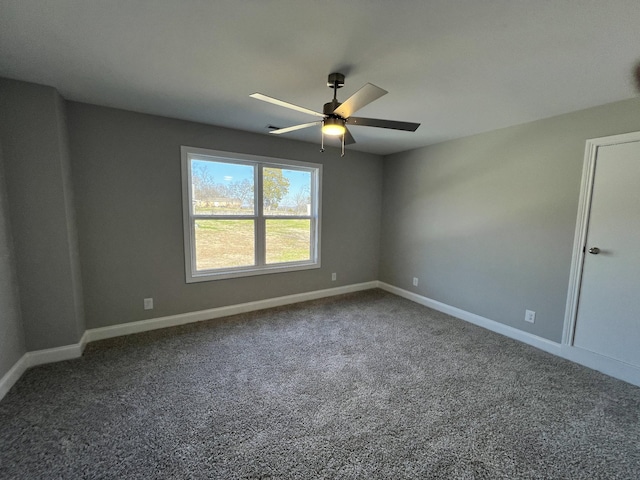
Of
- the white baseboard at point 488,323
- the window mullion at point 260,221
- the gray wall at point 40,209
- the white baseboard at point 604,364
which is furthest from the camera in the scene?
the window mullion at point 260,221

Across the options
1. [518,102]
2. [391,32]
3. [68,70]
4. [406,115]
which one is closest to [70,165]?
[68,70]

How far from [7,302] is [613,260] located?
5.06 m

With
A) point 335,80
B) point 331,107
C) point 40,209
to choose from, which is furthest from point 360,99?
point 40,209

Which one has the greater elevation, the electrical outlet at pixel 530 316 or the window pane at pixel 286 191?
the window pane at pixel 286 191

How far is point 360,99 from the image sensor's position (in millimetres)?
1672

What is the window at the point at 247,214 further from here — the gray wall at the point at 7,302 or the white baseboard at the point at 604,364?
the white baseboard at the point at 604,364

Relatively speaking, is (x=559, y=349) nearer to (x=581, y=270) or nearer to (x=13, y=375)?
(x=581, y=270)

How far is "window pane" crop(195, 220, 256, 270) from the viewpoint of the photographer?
3.32 meters

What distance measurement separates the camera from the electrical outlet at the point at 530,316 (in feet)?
9.39

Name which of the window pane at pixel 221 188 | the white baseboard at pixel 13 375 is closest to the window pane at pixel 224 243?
the window pane at pixel 221 188

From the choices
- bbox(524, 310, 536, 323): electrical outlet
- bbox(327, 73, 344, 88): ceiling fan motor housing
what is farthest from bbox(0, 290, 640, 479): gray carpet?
bbox(327, 73, 344, 88): ceiling fan motor housing

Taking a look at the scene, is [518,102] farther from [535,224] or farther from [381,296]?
[381,296]

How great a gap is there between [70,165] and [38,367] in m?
1.83

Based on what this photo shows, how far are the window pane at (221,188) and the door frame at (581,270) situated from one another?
3548 millimetres
